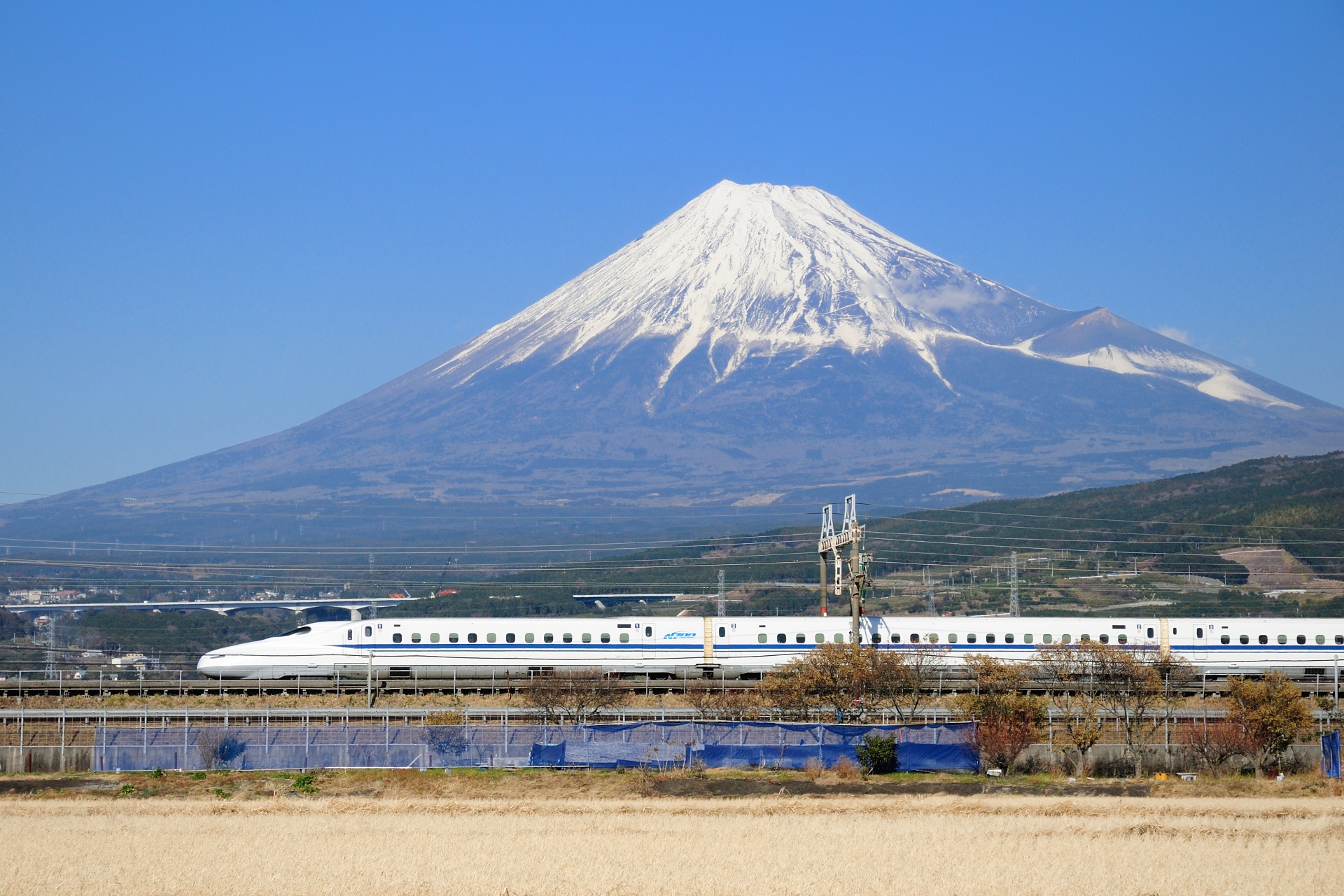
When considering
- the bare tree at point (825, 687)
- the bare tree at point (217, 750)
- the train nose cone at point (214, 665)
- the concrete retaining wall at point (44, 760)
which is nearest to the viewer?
the bare tree at point (217, 750)

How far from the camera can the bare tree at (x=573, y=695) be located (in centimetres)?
5072

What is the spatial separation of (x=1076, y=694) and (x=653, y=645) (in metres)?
17.3

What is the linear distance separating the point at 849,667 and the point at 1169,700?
1185 cm

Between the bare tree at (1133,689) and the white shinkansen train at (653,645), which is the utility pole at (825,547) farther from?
the bare tree at (1133,689)

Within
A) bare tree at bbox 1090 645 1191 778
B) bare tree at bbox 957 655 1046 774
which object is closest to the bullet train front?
bare tree at bbox 957 655 1046 774

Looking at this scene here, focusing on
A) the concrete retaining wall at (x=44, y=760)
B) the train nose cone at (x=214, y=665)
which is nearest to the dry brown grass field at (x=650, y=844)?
the concrete retaining wall at (x=44, y=760)

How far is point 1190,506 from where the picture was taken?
196250 mm

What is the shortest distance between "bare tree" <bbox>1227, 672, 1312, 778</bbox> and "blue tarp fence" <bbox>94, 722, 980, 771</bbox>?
8465mm

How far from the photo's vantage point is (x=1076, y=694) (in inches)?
2120

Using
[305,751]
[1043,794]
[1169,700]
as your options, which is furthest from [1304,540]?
[305,751]

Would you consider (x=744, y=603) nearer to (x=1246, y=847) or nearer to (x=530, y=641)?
(x=530, y=641)

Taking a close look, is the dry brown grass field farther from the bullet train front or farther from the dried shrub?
the bullet train front

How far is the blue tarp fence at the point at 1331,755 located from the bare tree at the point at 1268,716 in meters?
0.97

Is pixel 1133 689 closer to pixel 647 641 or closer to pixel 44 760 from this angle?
pixel 647 641
